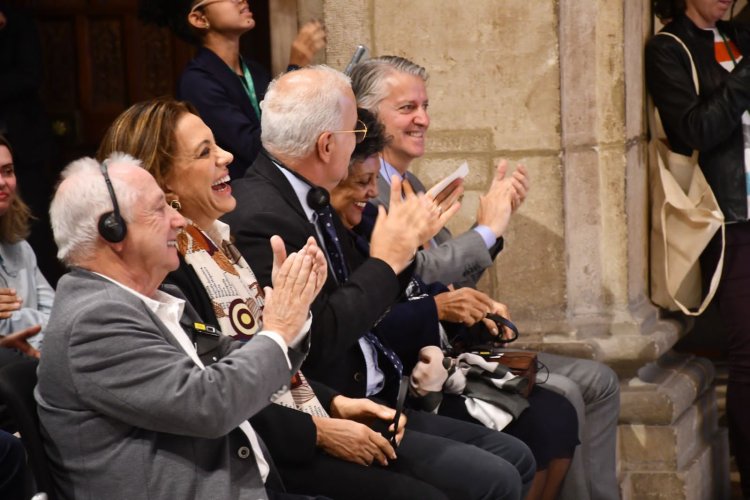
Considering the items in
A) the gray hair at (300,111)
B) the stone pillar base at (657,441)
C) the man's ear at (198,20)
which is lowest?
the stone pillar base at (657,441)

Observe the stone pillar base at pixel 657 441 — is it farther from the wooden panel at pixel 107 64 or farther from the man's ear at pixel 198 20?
the wooden panel at pixel 107 64

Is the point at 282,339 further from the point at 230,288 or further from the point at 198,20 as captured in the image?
the point at 198,20

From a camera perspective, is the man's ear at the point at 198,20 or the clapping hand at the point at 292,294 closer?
the clapping hand at the point at 292,294

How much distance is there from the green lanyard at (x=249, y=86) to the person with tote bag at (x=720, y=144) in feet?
5.11

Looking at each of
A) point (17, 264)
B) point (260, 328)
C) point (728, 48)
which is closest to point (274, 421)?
point (260, 328)

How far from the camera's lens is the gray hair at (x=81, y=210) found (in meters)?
2.56

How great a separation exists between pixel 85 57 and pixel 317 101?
3.15 meters

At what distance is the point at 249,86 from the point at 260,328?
1634 millimetres

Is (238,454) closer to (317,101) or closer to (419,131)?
(317,101)

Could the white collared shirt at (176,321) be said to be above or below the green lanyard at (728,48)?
below

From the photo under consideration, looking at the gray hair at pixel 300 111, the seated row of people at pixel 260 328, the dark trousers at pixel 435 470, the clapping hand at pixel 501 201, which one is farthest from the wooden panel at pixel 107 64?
the dark trousers at pixel 435 470

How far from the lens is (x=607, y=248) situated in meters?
4.87

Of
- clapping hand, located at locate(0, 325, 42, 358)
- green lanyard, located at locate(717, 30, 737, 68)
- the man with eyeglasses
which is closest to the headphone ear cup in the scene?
the man with eyeglasses

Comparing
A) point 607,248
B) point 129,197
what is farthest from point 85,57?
point 129,197
